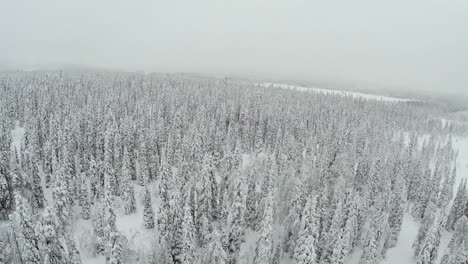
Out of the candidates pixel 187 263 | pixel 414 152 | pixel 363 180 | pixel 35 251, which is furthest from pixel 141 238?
pixel 414 152

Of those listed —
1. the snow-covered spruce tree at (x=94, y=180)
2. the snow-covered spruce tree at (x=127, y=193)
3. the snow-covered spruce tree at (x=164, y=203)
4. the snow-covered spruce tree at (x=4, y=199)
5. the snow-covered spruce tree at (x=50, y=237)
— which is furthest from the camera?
the snow-covered spruce tree at (x=94, y=180)

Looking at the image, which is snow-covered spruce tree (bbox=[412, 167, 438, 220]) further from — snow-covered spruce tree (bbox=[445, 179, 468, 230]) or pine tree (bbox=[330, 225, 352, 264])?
pine tree (bbox=[330, 225, 352, 264])

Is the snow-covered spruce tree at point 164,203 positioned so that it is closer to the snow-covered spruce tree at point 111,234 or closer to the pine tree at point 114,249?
the pine tree at point 114,249

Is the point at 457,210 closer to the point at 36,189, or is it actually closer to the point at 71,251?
the point at 71,251

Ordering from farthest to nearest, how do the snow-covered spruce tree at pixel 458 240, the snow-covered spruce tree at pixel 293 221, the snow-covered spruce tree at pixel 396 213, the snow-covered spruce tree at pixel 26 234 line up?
the snow-covered spruce tree at pixel 396 213, the snow-covered spruce tree at pixel 458 240, the snow-covered spruce tree at pixel 293 221, the snow-covered spruce tree at pixel 26 234

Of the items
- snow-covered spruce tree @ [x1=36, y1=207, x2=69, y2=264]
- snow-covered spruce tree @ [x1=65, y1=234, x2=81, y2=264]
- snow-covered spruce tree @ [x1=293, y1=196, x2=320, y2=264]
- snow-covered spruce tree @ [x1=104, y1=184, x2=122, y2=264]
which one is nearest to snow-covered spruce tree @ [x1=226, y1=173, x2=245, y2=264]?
snow-covered spruce tree @ [x1=293, y1=196, x2=320, y2=264]

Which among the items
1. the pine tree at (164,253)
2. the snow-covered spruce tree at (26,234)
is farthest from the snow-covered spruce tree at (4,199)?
the pine tree at (164,253)
